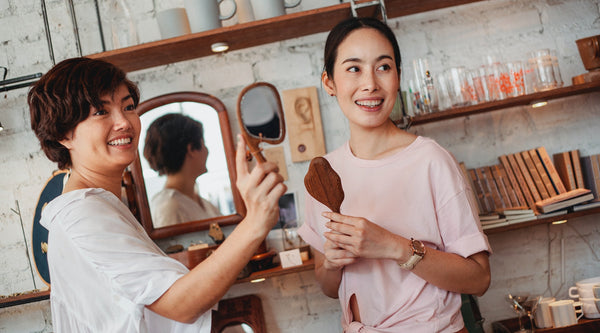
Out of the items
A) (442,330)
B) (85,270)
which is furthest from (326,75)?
(85,270)

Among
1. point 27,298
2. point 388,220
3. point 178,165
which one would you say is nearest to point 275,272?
point 178,165

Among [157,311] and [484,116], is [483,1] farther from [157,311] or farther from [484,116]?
[157,311]

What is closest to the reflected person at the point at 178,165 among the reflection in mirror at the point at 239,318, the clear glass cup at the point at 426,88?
the reflection in mirror at the point at 239,318

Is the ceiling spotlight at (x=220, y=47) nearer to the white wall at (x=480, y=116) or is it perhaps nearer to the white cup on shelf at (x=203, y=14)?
the white cup on shelf at (x=203, y=14)

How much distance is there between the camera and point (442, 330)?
4.83ft

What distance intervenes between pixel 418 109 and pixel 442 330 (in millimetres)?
1121

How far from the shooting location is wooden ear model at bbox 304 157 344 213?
1.33 metres

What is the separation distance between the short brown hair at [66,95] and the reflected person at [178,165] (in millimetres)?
1178

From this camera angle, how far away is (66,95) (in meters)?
1.29

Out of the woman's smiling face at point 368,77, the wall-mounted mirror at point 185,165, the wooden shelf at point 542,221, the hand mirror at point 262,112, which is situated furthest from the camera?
the wall-mounted mirror at point 185,165

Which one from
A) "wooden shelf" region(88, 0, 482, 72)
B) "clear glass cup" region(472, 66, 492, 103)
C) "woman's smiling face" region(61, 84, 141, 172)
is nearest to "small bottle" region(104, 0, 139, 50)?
"wooden shelf" region(88, 0, 482, 72)

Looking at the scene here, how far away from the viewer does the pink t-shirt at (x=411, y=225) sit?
148cm

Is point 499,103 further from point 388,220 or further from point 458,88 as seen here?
point 388,220

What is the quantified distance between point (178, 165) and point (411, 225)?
1398mm
